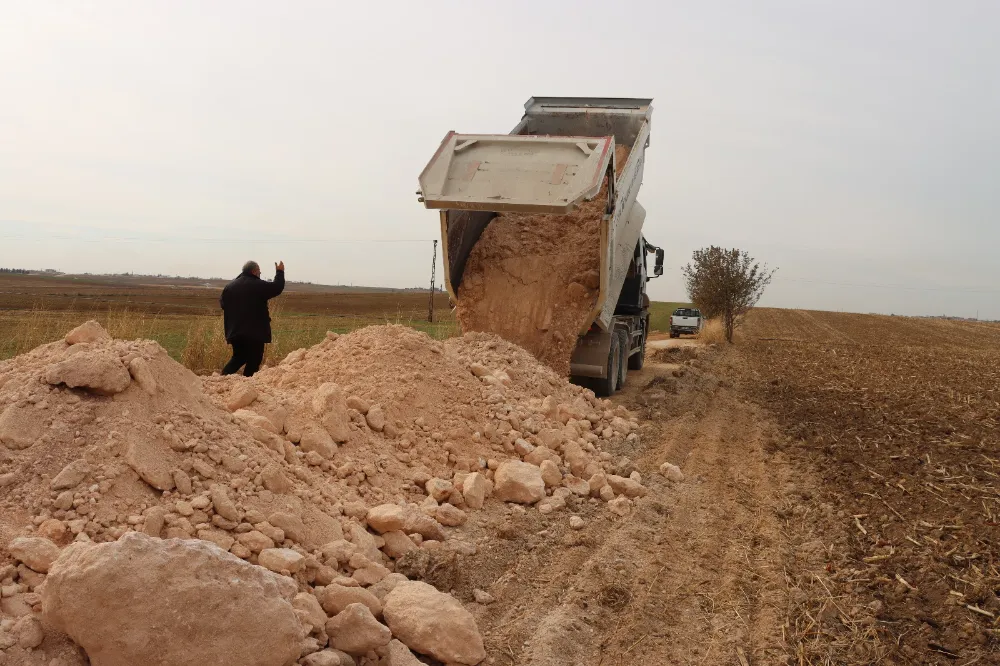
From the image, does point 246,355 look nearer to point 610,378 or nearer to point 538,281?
point 538,281

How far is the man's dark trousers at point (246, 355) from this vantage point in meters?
8.30

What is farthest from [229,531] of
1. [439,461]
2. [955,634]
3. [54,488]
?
[955,634]

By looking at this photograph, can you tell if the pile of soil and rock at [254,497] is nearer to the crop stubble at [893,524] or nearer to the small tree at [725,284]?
the crop stubble at [893,524]

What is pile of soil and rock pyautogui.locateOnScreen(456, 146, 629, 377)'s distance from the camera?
1007 cm

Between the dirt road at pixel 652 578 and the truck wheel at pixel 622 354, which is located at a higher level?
the truck wheel at pixel 622 354

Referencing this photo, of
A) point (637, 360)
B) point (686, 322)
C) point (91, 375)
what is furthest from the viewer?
point (686, 322)

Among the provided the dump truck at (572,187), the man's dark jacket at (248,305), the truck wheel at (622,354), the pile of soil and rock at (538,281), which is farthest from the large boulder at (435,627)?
the truck wheel at (622,354)

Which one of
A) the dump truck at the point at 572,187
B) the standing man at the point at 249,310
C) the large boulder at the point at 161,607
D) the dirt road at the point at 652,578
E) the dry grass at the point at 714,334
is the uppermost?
the dump truck at the point at 572,187

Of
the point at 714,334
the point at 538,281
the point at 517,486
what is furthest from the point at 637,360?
the point at 714,334

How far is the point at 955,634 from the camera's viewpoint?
3885 mm

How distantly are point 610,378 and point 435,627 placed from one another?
7.84m

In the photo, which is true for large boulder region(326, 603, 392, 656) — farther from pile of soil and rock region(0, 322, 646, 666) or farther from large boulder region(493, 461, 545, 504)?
large boulder region(493, 461, 545, 504)

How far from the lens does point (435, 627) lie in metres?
3.55

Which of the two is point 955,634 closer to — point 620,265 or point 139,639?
point 139,639
